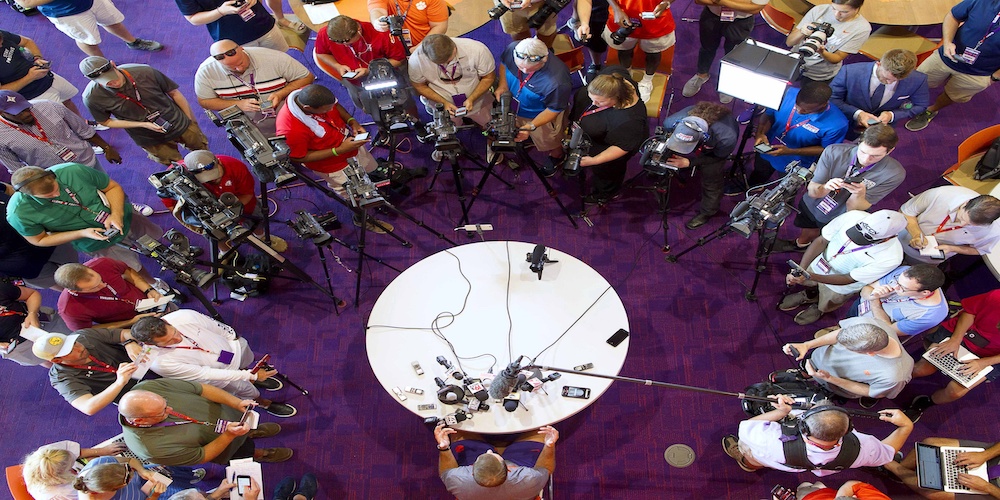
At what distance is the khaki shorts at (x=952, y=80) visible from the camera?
493 centimetres

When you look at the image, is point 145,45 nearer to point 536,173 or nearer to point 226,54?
point 226,54

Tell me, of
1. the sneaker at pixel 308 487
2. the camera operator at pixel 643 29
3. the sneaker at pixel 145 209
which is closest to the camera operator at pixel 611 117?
the camera operator at pixel 643 29

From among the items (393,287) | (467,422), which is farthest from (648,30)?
(467,422)

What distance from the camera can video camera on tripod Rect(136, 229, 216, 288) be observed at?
3.73 metres

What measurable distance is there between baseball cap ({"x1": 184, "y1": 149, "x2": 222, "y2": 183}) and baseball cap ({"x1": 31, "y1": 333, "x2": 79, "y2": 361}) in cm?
121

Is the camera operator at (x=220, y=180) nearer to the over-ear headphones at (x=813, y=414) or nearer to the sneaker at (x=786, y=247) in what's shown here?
the over-ear headphones at (x=813, y=414)

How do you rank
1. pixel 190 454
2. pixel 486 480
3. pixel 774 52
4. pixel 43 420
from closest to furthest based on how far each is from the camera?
pixel 486 480 → pixel 190 454 → pixel 774 52 → pixel 43 420

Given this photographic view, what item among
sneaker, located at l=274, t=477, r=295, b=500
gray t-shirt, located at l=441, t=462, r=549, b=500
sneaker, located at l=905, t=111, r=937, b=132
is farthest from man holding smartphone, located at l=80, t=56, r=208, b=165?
sneaker, located at l=905, t=111, r=937, b=132

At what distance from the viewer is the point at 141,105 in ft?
14.9

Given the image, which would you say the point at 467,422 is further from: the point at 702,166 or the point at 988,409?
the point at 988,409

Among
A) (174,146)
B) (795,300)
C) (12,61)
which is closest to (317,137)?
(174,146)

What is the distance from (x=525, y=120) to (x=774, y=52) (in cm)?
177

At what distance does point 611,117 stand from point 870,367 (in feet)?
6.98

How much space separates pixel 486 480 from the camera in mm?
2998
